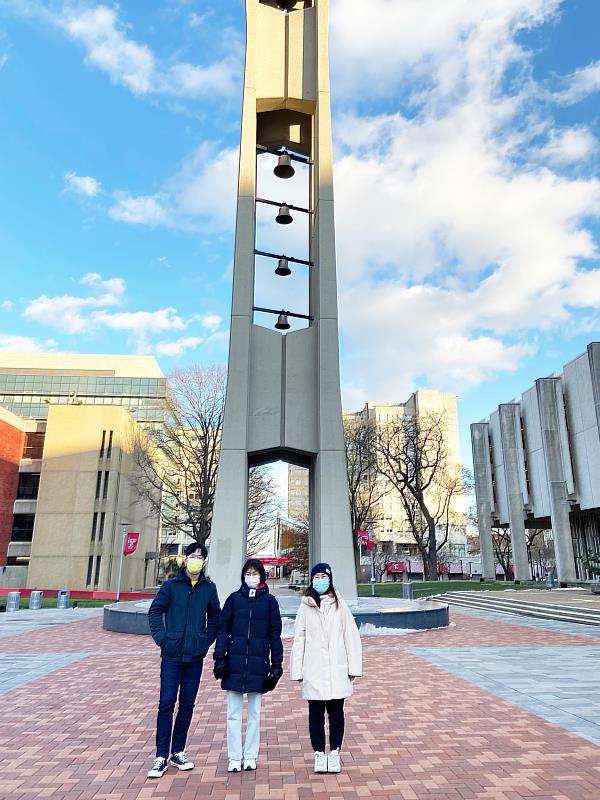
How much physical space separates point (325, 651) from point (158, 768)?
1.51 meters

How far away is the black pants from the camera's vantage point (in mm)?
4238

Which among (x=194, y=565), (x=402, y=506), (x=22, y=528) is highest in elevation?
(x=402, y=506)

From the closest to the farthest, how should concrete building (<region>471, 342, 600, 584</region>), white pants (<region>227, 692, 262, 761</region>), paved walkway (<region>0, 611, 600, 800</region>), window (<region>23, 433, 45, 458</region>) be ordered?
paved walkway (<region>0, 611, 600, 800</region>) → white pants (<region>227, 692, 262, 761</region>) → concrete building (<region>471, 342, 600, 584</region>) → window (<region>23, 433, 45, 458</region>)

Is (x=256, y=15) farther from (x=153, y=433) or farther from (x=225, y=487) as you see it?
(x=153, y=433)

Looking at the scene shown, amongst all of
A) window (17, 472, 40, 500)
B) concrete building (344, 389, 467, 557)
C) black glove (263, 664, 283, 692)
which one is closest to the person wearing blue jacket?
black glove (263, 664, 283, 692)

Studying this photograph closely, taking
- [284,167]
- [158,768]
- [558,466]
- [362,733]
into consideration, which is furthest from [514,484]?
[158,768]

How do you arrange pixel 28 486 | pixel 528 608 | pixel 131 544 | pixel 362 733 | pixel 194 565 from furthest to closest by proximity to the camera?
pixel 28 486 < pixel 131 544 < pixel 528 608 < pixel 362 733 < pixel 194 565

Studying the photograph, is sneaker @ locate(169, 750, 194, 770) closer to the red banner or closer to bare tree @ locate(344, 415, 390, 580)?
the red banner

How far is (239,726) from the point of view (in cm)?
434

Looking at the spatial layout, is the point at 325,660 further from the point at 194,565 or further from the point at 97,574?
the point at 97,574

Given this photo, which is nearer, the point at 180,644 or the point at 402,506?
the point at 180,644

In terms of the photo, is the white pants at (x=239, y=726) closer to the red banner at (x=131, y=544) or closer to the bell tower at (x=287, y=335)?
the bell tower at (x=287, y=335)

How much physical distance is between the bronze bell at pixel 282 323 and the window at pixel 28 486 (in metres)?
36.3

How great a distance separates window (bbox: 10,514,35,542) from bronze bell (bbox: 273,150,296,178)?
38.1 metres
